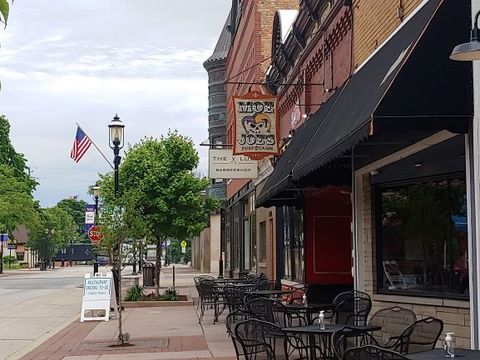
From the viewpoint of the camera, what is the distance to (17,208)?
193 ft

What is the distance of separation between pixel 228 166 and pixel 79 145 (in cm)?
623

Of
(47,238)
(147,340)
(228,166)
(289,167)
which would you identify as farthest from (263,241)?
(47,238)

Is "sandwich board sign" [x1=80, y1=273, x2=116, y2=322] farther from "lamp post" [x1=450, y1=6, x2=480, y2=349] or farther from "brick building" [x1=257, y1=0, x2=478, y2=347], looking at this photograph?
"lamp post" [x1=450, y1=6, x2=480, y2=349]

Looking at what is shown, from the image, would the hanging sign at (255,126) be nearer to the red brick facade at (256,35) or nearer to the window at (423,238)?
the red brick facade at (256,35)

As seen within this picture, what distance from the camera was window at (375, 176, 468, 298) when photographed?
9.78 metres

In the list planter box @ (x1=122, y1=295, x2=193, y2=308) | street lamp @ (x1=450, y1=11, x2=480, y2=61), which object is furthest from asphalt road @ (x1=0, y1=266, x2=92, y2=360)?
street lamp @ (x1=450, y1=11, x2=480, y2=61)

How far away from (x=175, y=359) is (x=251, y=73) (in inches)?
816

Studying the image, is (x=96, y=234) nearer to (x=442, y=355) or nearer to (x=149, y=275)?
(x=149, y=275)

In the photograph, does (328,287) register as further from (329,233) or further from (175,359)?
(175,359)

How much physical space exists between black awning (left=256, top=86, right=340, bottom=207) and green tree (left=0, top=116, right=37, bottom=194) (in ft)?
191

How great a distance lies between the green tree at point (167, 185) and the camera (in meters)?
28.1

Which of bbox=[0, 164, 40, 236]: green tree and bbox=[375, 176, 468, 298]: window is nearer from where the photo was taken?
bbox=[375, 176, 468, 298]: window

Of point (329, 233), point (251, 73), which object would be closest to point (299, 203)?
point (329, 233)

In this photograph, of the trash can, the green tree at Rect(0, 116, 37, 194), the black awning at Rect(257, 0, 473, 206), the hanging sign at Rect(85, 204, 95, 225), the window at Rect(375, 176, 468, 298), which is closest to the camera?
the black awning at Rect(257, 0, 473, 206)
